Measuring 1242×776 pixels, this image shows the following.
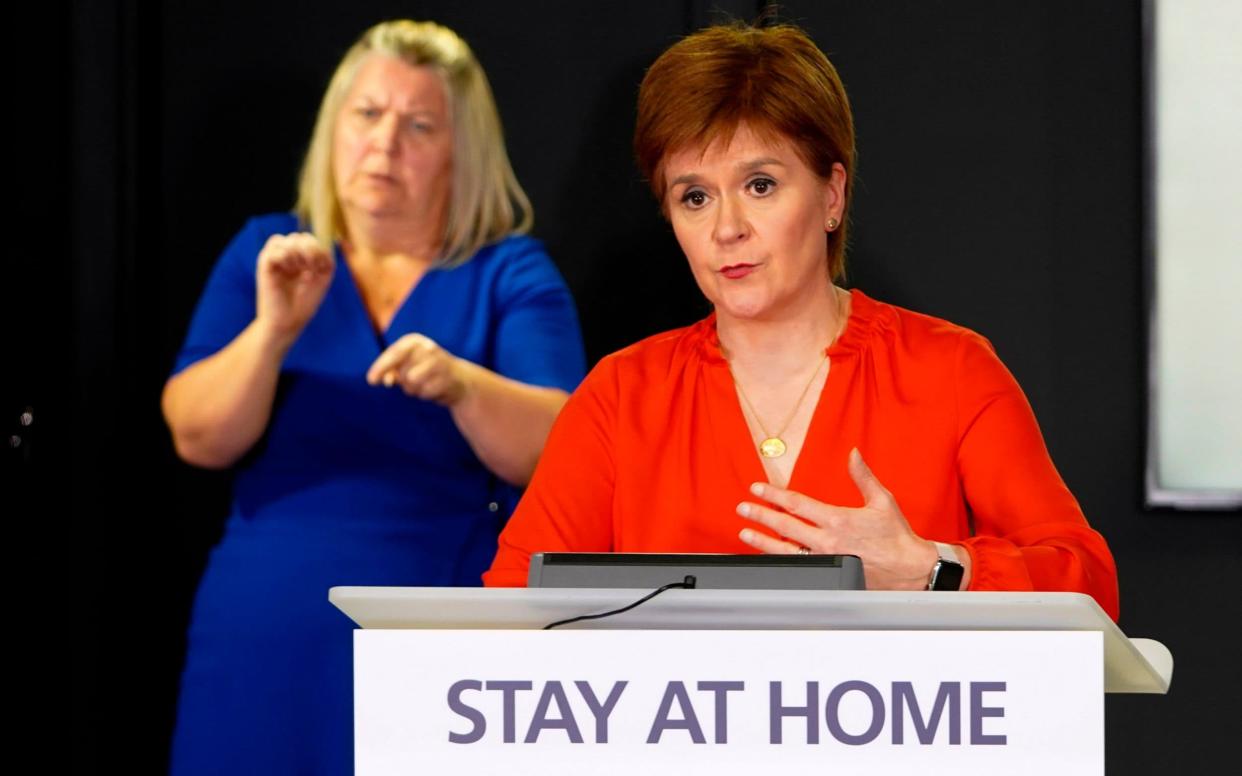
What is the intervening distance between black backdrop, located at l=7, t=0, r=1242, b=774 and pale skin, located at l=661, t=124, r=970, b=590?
2.58 ft

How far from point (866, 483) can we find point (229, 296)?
6.08 ft

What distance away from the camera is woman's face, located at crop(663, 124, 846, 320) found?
92.4 inches

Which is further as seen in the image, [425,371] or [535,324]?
[535,324]

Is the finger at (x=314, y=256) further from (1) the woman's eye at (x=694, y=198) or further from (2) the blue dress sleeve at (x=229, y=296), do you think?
(1) the woman's eye at (x=694, y=198)

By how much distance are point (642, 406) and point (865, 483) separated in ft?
2.41

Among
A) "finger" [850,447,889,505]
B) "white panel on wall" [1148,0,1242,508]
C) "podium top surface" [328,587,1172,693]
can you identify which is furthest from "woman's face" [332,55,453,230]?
"podium top surface" [328,587,1172,693]

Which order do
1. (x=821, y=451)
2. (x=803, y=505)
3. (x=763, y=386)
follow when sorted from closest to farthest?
(x=803, y=505) → (x=821, y=451) → (x=763, y=386)

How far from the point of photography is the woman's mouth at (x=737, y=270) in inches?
93.1

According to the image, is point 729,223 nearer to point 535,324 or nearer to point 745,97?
point 745,97

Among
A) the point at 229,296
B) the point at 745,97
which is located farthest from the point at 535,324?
the point at 745,97

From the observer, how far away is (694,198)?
2.39m

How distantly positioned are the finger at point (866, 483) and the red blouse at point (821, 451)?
521 millimetres

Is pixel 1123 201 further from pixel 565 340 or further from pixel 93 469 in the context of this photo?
pixel 93 469

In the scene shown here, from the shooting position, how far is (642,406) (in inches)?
95.7
